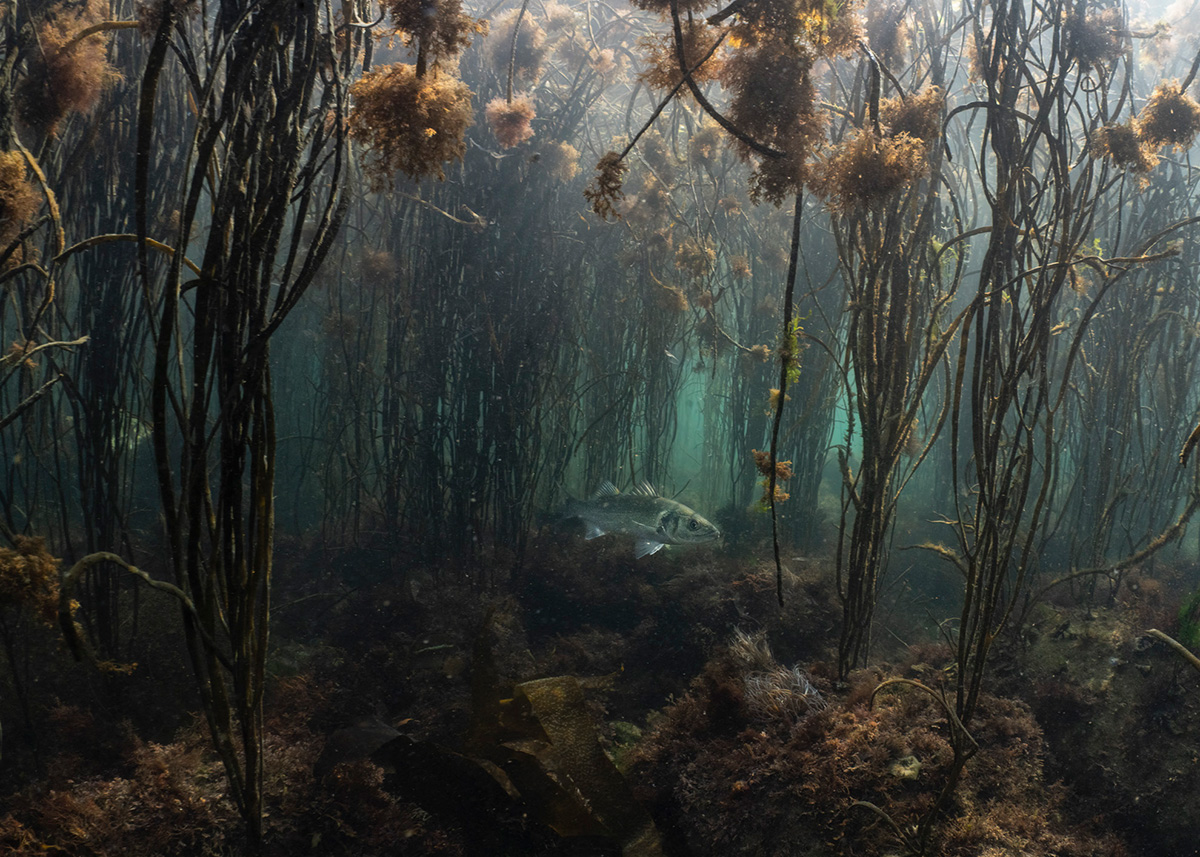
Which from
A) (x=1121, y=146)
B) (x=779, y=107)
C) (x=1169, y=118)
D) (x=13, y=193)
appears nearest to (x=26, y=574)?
(x=13, y=193)

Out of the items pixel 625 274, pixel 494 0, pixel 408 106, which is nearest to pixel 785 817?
pixel 408 106

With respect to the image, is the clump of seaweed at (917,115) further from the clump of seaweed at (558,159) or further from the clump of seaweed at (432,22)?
the clump of seaweed at (558,159)

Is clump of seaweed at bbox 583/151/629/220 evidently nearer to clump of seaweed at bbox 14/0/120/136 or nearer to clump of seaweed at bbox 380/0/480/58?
clump of seaweed at bbox 380/0/480/58

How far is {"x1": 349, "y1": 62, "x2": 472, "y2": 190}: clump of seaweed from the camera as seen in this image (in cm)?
208

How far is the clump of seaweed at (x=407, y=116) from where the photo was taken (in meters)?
2.08

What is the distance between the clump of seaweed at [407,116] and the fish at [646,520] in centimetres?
404

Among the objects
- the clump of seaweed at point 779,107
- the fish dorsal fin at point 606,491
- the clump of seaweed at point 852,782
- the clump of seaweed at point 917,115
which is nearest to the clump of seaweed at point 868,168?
the clump of seaweed at point 779,107

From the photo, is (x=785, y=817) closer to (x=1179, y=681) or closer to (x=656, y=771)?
(x=656, y=771)

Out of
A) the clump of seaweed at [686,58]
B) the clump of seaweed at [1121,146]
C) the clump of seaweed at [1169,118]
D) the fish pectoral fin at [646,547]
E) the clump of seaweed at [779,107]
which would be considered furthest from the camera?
the fish pectoral fin at [646,547]

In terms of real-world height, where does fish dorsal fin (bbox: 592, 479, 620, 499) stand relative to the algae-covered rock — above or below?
above

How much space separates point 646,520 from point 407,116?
4.23m

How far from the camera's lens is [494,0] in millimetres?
10273

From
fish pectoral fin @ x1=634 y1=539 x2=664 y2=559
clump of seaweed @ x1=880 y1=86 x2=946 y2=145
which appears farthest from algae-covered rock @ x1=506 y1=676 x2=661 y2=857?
clump of seaweed @ x1=880 y1=86 x2=946 y2=145

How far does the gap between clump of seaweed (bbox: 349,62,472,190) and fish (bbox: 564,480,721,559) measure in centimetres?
404
